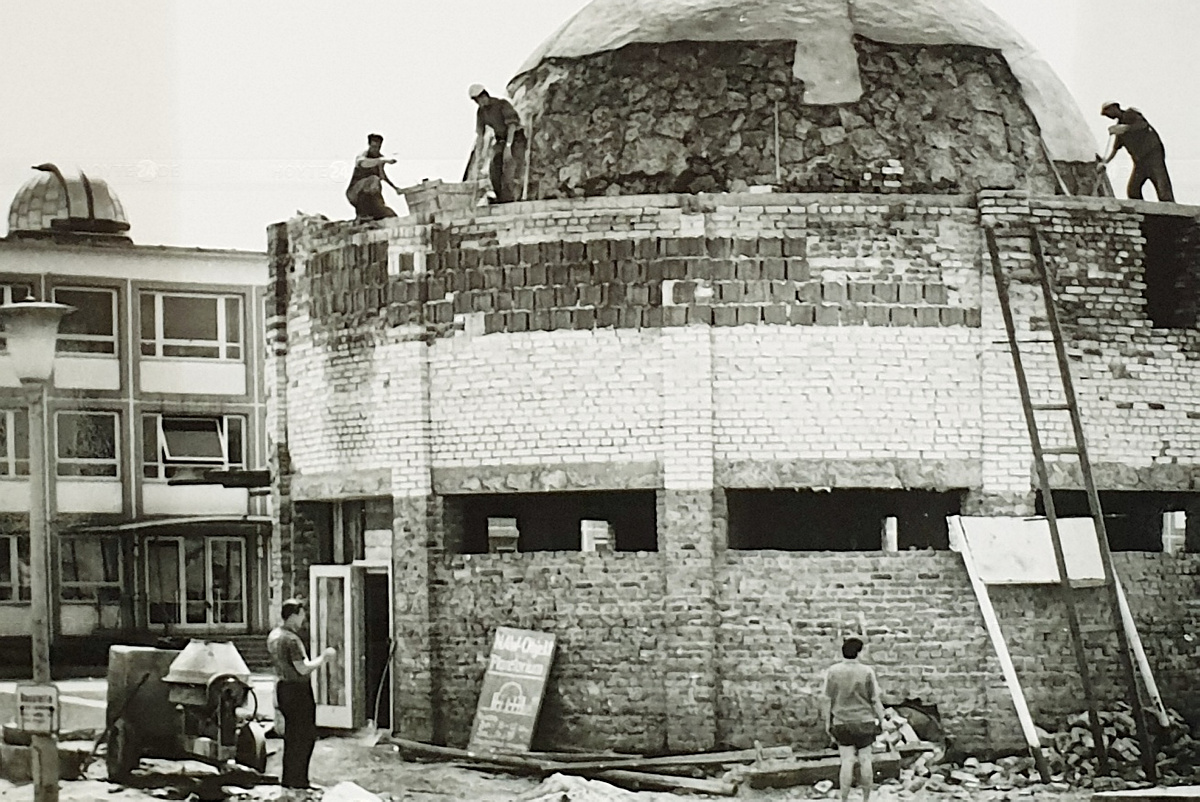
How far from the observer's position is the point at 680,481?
40.3ft

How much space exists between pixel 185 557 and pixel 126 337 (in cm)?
162

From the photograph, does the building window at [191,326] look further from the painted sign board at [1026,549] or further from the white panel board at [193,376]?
the painted sign board at [1026,549]

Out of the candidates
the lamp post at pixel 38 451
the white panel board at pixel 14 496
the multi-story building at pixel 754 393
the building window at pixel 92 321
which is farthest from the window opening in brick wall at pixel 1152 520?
the white panel board at pixel 14 496

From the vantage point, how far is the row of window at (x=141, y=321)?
1245cm

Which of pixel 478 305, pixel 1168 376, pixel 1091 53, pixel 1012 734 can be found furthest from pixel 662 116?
pixel 1012 734

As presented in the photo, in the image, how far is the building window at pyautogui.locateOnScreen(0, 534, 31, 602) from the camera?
12.1 meters

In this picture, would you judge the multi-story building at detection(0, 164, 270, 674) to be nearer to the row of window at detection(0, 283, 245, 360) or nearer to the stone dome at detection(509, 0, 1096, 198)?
the row of window at detection(0, 283, 245, 360)

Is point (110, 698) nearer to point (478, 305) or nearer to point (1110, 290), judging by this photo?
point (478, 305)

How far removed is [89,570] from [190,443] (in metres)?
1.33

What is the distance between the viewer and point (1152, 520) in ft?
43.1

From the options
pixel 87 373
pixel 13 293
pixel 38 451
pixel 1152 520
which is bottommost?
pixel 1152 520

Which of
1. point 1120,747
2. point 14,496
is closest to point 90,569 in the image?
point 14,496

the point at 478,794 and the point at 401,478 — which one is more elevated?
the point at 401,478

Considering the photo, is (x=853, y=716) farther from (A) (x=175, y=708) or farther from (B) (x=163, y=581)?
(B) (x=163, y=581)
